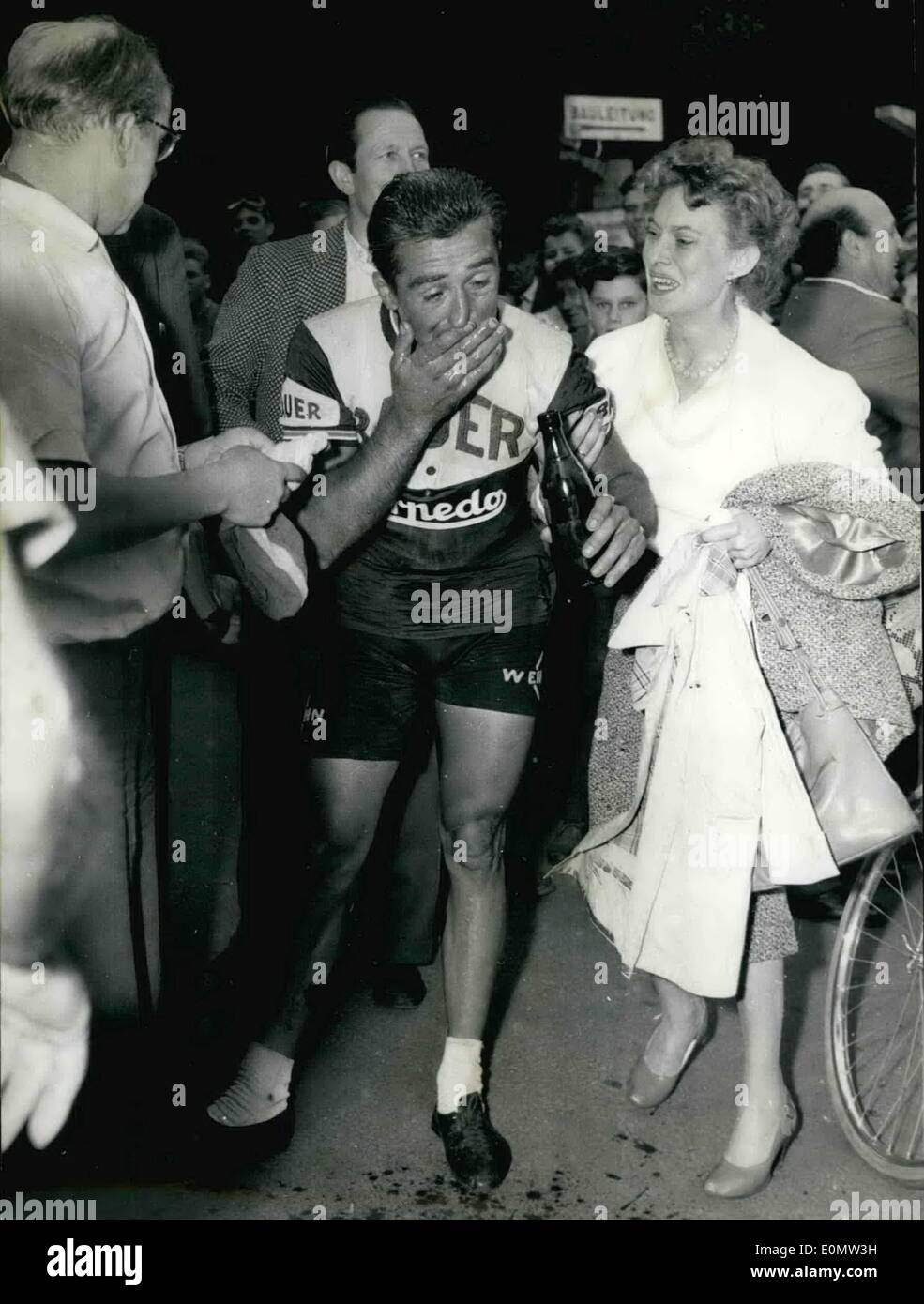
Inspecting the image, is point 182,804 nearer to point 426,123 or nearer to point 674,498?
point 674,498

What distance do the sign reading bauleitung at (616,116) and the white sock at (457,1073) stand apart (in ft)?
6.88

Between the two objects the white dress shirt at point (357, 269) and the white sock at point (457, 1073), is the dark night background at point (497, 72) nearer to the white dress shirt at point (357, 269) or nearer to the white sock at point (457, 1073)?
the white dress shirt at point (357, 269)

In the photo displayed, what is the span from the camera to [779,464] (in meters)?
3.39

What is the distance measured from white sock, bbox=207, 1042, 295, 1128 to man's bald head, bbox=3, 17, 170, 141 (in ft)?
6.76

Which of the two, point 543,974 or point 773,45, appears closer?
point 773,45

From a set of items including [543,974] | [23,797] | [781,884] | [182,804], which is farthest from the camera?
[543,974]

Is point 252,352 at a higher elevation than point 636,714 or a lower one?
higher

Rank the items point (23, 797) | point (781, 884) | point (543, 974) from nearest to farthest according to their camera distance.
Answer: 1. point (23, 797)
2. point (781, 884)
3. point (543, 974)

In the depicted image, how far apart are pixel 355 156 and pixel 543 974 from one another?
213 cm

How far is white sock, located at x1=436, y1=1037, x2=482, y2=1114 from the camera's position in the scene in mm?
3451

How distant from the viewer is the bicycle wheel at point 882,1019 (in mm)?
3473

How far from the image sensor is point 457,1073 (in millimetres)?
3469
